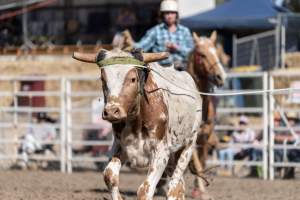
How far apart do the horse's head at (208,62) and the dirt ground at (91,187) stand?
1310 millimetres

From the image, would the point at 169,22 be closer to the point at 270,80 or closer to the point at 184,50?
the point at 184,50

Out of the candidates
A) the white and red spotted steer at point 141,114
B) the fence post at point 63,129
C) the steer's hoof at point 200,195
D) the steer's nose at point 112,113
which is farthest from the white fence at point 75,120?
the steer's nose at point 112,113

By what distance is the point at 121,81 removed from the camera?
261 inches

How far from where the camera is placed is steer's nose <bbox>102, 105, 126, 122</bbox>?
6.41 m

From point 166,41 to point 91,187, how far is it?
2134mm

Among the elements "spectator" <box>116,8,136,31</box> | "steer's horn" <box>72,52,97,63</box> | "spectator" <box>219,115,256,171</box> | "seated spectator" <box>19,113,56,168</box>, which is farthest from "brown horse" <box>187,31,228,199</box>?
"spectator" <box>116,8,136,31</box>

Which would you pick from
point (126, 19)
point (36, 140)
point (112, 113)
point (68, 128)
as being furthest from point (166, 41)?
point (126, 19)

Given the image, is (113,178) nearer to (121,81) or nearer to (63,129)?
(121,81)

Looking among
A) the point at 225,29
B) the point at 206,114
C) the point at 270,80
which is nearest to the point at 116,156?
the point at 206,114

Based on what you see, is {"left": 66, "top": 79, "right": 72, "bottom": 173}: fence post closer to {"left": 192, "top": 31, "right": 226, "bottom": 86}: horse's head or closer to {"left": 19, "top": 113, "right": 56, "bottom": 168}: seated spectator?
{"left": 19, "top": 113, "right": 56, "bottom": 168}: seated spectator

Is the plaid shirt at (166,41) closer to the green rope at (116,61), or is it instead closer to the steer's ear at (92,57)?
the steer's ear at (92,57)

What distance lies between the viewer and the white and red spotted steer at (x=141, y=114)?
663 centimetres

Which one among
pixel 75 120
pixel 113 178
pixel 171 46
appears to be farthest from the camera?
pixel 75 120

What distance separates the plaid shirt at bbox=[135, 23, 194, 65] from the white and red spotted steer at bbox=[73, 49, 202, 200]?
203 centimetres
